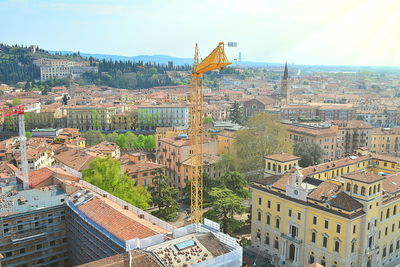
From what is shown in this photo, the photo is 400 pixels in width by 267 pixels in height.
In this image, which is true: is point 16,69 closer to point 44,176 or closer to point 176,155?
point 176,155

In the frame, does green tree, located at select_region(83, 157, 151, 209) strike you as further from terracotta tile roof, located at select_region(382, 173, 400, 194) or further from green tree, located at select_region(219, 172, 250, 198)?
terracotta tile roof, located at select_region(382, 173, 400, 194)

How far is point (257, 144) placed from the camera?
2269 inches

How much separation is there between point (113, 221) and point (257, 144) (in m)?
34.9

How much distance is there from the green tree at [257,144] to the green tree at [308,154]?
1.46 meters

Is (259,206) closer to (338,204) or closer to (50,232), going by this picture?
(338,204)

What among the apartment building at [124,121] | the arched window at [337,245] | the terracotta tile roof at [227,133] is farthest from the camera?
the apartment building at [124,121]

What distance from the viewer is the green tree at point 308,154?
5600 cm

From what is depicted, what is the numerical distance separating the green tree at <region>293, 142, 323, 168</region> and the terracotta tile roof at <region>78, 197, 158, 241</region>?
3458 cm

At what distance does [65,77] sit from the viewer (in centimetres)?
19000

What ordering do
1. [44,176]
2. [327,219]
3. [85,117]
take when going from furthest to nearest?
[85,117]
[44,176]
[327,219]

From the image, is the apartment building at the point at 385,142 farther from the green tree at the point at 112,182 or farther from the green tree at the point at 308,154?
the green tree at the point at 112,182

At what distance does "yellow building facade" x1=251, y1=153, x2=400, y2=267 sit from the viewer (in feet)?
104

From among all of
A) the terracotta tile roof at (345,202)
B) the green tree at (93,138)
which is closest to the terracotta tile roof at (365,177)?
the terracotta tile roof at (345,202)

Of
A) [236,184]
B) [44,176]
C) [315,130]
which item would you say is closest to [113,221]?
[44,176]
